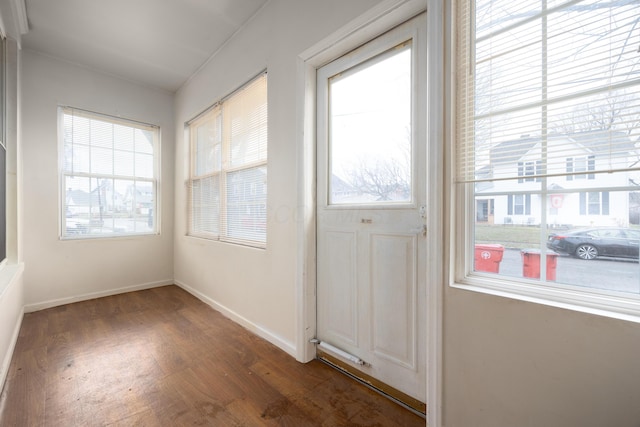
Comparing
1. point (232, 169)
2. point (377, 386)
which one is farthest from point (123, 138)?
point (377, 386)

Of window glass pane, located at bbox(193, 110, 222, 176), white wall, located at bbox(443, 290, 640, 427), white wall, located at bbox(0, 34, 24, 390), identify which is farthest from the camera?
window glass pane, located at bbox(193, 110, 222, 176)

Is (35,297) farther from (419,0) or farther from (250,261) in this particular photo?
(419,0)

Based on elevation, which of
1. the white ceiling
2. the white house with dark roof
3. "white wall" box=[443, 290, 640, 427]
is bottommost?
"white wall" box=[443, 290, 640, 427]

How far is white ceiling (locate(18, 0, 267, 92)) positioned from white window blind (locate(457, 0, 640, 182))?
1.98 m

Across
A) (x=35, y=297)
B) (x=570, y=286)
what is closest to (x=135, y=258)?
(x=35, y=297)

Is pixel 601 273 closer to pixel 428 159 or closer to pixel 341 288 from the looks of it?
pixel 428 159

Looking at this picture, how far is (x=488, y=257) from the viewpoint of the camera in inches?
48.9

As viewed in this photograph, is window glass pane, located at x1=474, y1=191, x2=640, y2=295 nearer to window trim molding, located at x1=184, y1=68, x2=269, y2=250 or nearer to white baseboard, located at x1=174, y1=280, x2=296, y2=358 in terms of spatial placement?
white baseboard, located at x1=174, y1=280, x2=296, y2=358

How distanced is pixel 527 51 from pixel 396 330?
4.94 ft

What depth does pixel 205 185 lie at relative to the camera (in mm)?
3357

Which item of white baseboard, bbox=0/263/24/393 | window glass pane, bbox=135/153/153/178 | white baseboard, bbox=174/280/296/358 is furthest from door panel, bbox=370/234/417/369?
window glass pane, bbox=135/153/153/178

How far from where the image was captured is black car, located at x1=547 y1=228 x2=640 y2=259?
0.93 meters

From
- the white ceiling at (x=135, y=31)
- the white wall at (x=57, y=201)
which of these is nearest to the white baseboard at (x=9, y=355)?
the white wall at (x=57, y=201)

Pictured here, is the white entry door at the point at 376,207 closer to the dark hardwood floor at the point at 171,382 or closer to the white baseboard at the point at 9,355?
the dark hardwood floor at the point at 171,382
